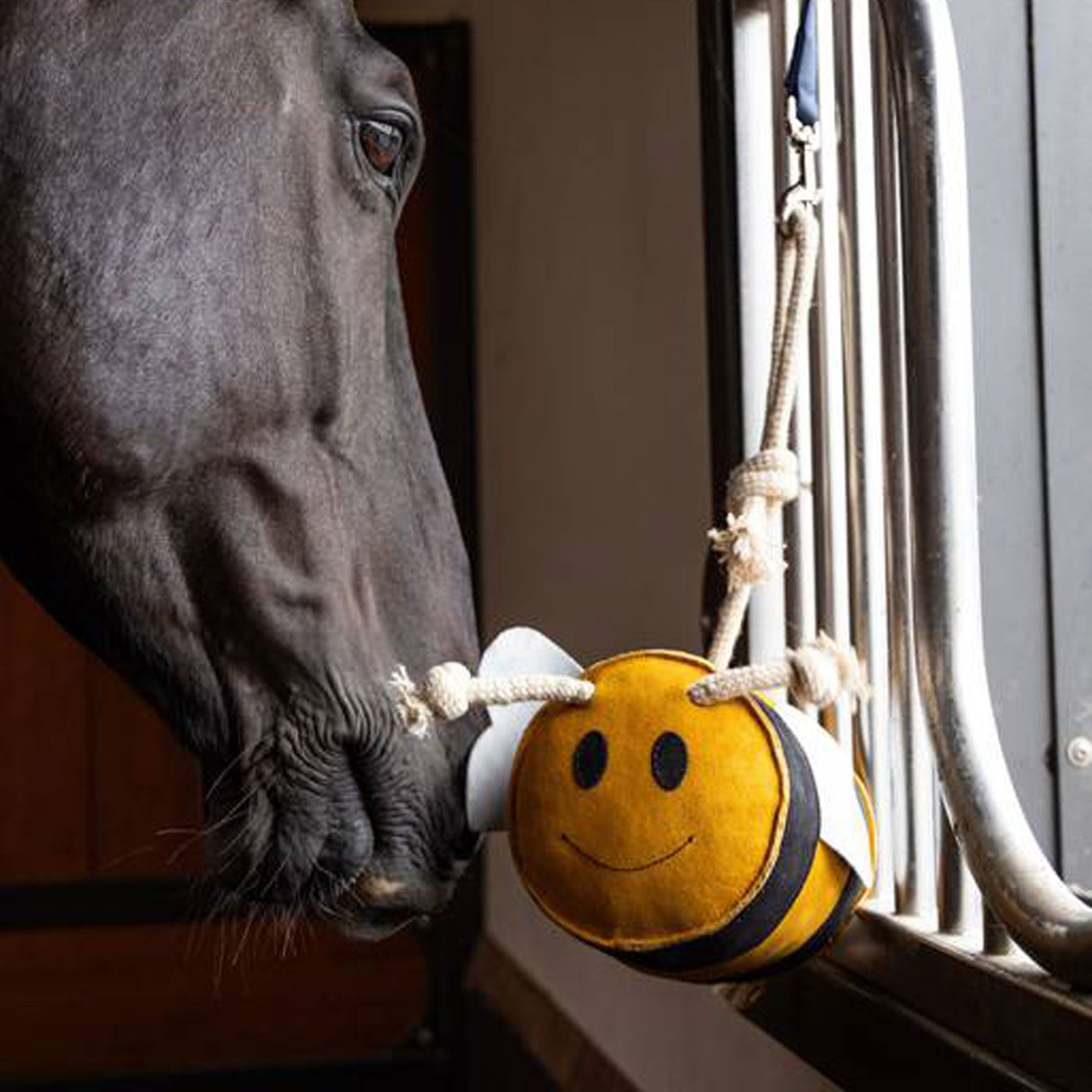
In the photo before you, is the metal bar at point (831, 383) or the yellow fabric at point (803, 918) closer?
the yellow fabric at point (803, 918)

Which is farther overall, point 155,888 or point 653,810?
point 155,888

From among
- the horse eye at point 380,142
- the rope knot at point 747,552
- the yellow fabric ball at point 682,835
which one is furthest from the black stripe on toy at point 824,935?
the horse eye at point 380,142

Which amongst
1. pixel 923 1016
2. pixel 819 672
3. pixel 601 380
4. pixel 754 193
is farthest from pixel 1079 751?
pixel 601 380

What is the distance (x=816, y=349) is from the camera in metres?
0.96

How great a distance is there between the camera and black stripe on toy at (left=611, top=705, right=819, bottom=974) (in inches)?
25.1

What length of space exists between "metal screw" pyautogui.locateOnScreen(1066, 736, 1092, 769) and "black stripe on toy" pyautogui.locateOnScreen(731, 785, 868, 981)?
20 centimetres

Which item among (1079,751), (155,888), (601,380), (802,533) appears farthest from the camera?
(155,888)

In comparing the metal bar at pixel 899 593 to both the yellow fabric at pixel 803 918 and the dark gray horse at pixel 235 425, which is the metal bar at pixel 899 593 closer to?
the yellow fabric at pixel 803 918

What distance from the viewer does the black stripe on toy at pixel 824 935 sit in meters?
0.67

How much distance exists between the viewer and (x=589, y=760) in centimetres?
66

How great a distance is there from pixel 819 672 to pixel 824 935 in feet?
0.38

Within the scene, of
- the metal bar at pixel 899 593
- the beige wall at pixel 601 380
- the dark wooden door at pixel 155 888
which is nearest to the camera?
the metal bar at pixel 899 593

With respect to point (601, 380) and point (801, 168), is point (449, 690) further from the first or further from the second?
point (601, 380)

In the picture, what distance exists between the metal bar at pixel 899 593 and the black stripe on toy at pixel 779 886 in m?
0.08
